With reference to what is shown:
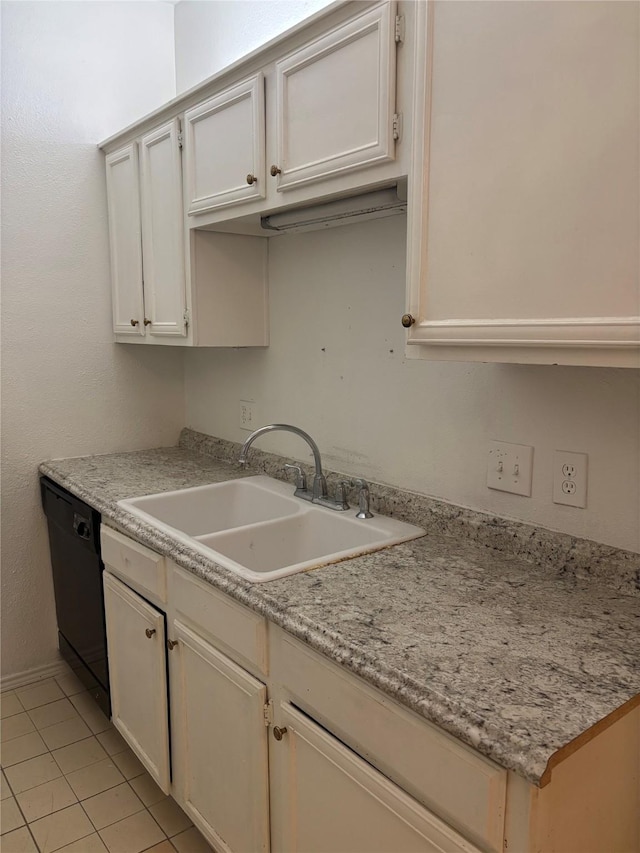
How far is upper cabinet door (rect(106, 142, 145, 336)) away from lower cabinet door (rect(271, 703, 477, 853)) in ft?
5.44

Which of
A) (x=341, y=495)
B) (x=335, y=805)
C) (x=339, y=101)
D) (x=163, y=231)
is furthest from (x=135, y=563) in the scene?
(x=339, y=101)

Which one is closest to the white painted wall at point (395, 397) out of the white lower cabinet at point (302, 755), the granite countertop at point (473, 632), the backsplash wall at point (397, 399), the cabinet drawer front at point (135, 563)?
the backsplash wall at point (397, 399)

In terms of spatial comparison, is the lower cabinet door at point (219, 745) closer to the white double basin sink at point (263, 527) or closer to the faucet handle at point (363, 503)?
the white double basin sink at point (263, 527)

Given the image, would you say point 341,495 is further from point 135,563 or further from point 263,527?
point 135,563

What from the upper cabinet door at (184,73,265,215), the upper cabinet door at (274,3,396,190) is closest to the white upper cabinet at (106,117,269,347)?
the upper cabinet door at (184,73,265,215)

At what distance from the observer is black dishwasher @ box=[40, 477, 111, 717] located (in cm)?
208

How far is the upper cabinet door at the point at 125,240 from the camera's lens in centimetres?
234

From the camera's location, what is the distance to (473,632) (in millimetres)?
1087

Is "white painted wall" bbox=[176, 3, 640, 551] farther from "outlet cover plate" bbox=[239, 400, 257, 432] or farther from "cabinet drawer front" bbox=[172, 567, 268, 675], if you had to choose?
"cabinet drawer front" bbox=[172, 567, 268, 675]

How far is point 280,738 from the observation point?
1246 mm

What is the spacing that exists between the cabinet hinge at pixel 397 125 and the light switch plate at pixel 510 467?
0.73 meters

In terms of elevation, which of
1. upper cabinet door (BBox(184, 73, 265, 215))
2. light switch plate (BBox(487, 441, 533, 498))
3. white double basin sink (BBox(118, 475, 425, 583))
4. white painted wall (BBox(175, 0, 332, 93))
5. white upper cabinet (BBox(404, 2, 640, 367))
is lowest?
white double basin sink (BBox(118, 475, 425, 583))

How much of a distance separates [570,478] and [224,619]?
820 mm

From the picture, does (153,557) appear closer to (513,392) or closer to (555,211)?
(513,392)
